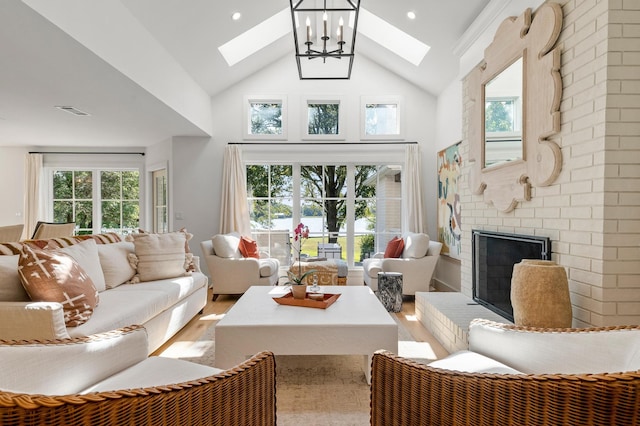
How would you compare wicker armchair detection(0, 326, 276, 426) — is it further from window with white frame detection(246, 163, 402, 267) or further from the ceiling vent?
window with white frame detection(246, 163, 402, 267)

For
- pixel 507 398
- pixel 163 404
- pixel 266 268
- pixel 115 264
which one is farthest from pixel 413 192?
pixel 163 404

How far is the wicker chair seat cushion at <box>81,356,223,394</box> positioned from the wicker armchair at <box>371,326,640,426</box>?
2.46ft

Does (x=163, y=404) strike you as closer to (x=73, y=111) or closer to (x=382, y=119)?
(x=73, y=111)

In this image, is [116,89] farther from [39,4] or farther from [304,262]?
[304,262]

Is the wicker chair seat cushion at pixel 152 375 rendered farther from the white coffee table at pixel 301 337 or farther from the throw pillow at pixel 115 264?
the throw pillow at pixel 115 264

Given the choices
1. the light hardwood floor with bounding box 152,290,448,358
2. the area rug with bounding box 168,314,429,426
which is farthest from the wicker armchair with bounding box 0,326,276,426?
the light hardwood floor with bounding box 152,290,448,358

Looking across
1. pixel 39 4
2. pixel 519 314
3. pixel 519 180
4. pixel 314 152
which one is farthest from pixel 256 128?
pixel 519 314

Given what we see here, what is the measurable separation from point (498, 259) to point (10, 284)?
131 inches

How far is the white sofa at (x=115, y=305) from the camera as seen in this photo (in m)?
1.89

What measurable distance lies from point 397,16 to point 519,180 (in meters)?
2.55

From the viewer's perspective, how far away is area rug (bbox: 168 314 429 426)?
79.0 inches

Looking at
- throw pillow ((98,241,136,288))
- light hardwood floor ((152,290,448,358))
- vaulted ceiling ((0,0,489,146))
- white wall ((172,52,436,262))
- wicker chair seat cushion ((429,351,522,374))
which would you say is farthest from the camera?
white wall ((172,52,436,262))

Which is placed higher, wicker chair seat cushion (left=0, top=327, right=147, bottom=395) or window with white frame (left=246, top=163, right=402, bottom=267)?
window with white frame (left=246, top=163, right=402, bottom=267)

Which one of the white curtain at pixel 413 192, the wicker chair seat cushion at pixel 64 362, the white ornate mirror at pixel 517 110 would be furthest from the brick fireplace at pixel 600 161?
the white curtain at pixel 413 192
